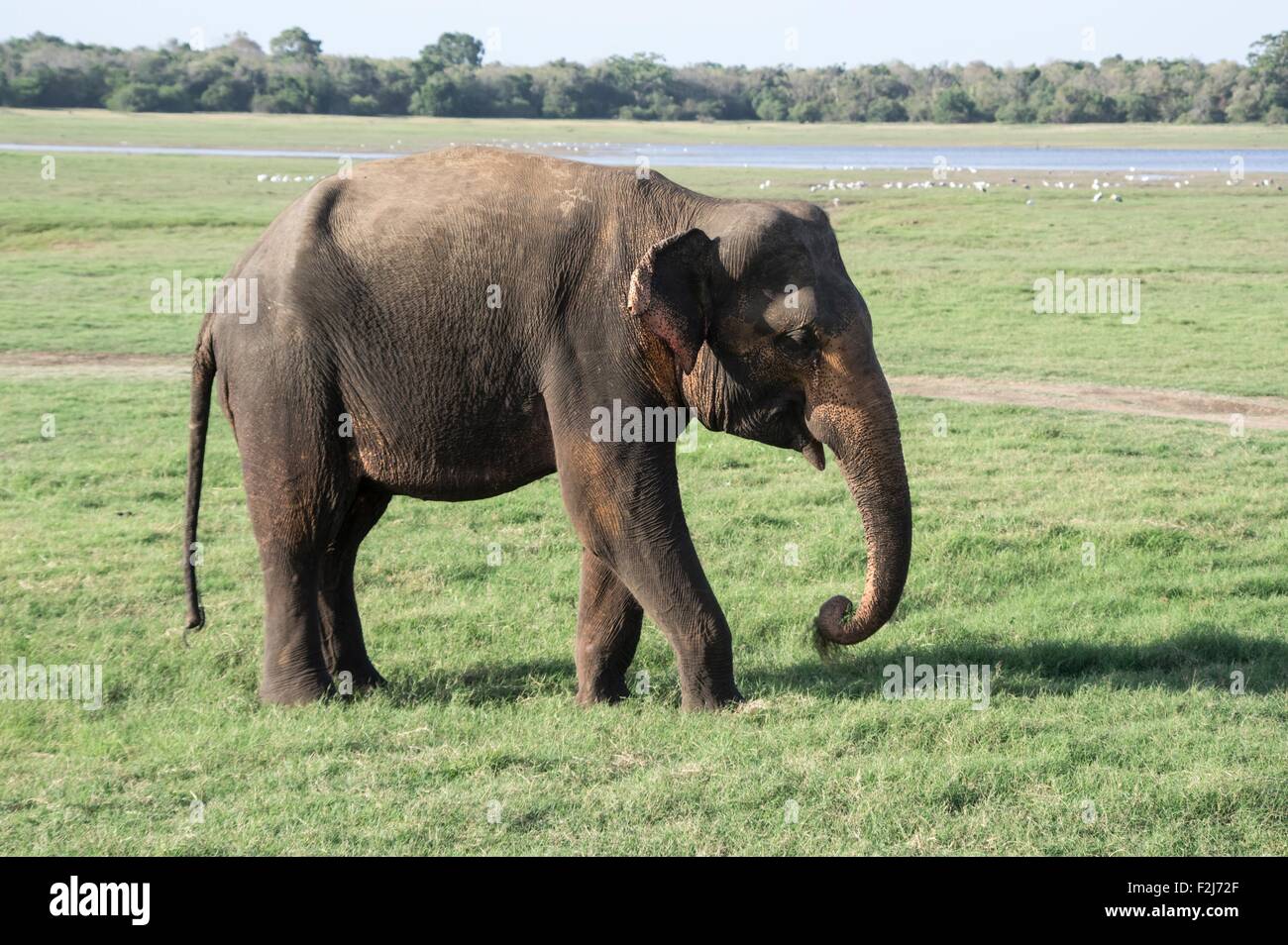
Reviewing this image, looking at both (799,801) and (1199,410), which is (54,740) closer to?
(799,801)

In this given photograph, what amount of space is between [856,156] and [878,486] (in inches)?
3086

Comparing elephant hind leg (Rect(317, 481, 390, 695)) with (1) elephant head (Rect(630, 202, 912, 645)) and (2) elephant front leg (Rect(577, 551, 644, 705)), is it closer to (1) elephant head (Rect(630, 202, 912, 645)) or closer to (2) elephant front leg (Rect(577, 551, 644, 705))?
(2) elephant front leg (Rect(577, 551, 644, 705))

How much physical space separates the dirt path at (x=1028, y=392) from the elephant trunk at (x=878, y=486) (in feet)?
31.7

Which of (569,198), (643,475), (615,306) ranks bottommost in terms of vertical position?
(643,475)

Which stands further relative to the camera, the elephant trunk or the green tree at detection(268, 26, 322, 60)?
the green tree at detection(268, 26, 322, 60)

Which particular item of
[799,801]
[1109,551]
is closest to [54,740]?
[799,801]

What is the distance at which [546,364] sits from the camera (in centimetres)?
770

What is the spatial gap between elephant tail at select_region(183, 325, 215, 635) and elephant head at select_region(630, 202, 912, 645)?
7.98 feet

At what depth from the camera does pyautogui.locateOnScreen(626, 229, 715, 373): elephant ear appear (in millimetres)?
7352

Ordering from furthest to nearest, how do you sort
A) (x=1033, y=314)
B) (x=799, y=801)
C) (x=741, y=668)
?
1. (x=1033, y=314)
2. (x=741, y=668)
3. (x=799, y=801)

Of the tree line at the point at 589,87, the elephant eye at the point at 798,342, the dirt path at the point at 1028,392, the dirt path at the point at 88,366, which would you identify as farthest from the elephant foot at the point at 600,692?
the tree line at the point at 589,87

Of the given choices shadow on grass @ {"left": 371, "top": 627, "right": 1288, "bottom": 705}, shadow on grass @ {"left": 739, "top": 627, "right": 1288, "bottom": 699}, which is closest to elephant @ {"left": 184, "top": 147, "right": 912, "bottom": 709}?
shadow on grass @ {"left": 371, "top": 627, "right": 1288, "bottom": 705}

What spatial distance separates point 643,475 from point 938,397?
10.4 meters

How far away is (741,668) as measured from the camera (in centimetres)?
884
